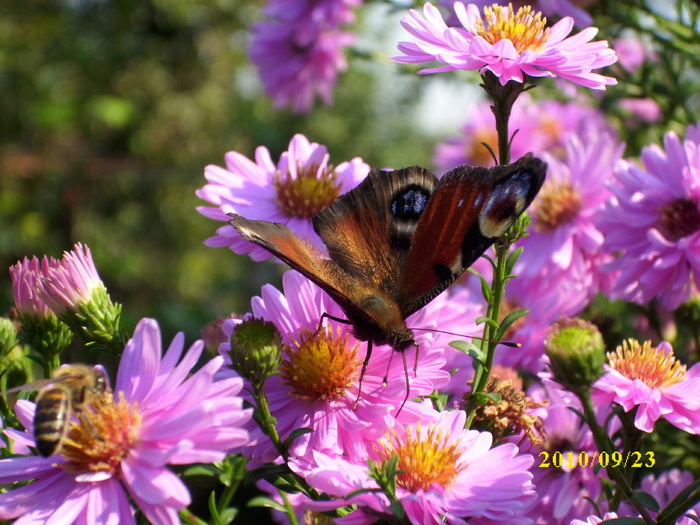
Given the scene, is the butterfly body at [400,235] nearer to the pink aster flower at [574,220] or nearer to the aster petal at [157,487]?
the aster petal at [157,487]

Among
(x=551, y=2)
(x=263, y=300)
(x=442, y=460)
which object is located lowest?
(x=442, y=460)

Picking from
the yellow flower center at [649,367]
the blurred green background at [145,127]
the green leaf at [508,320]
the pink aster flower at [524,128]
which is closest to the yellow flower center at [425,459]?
the green leaf at [508,320]

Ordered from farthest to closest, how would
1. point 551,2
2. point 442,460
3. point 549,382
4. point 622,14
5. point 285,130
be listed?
point 285,130
point 622,14
point 551,2
point 549,382
point 442,460

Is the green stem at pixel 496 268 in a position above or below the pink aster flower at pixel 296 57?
below

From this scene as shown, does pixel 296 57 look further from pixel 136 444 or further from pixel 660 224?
pixel 136 444

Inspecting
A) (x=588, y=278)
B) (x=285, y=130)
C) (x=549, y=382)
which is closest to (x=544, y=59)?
(x=549, y=382)

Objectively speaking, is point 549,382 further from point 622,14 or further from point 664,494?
point 622,14

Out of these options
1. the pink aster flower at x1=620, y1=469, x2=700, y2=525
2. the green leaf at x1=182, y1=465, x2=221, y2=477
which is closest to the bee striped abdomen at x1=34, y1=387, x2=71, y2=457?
the green leaf at x1=182, y1=465, x2=221, y2=477

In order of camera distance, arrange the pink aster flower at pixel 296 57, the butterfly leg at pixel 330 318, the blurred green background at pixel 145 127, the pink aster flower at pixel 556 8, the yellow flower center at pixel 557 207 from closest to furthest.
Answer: the butterfly leg at pixel 330 318 < the pink aster flower at pixel 556 8 < the yellow flower center at pixel 557 207 < the pink aster flower at pixel 296 57 < the blurred green background at pixel 145 127
